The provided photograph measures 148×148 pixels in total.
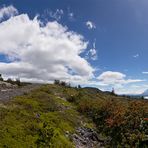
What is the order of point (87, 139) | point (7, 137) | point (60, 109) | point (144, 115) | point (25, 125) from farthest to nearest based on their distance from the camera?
point (60, 109) → point (144, 115) → point (87, 139) → point (25, 125) → point (7, 137)

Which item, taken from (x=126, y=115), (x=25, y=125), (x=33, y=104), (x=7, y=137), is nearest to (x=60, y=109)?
(x=33, y=104)

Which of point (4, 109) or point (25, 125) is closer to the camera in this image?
point (25, 125)

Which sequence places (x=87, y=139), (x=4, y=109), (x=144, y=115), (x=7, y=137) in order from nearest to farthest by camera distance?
(x=7, y=137), (x=4, y=109), (x=87, y=139), (x=144, y=115)

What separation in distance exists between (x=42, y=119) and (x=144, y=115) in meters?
11.3

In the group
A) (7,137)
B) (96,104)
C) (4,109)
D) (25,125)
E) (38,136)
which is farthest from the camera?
(96,104)

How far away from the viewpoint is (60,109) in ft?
111

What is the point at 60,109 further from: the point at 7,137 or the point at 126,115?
the point at 7,137

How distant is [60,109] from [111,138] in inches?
322

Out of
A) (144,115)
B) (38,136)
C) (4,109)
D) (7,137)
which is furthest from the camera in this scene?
(144,115)

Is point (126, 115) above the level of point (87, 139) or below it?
above

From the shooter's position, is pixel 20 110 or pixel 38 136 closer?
pixel 38 136

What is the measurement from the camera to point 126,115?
31.5 metres

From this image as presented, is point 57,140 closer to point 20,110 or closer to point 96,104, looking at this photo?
point 20,110

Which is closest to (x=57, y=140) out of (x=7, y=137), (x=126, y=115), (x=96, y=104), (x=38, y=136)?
(x=38, y=136)
